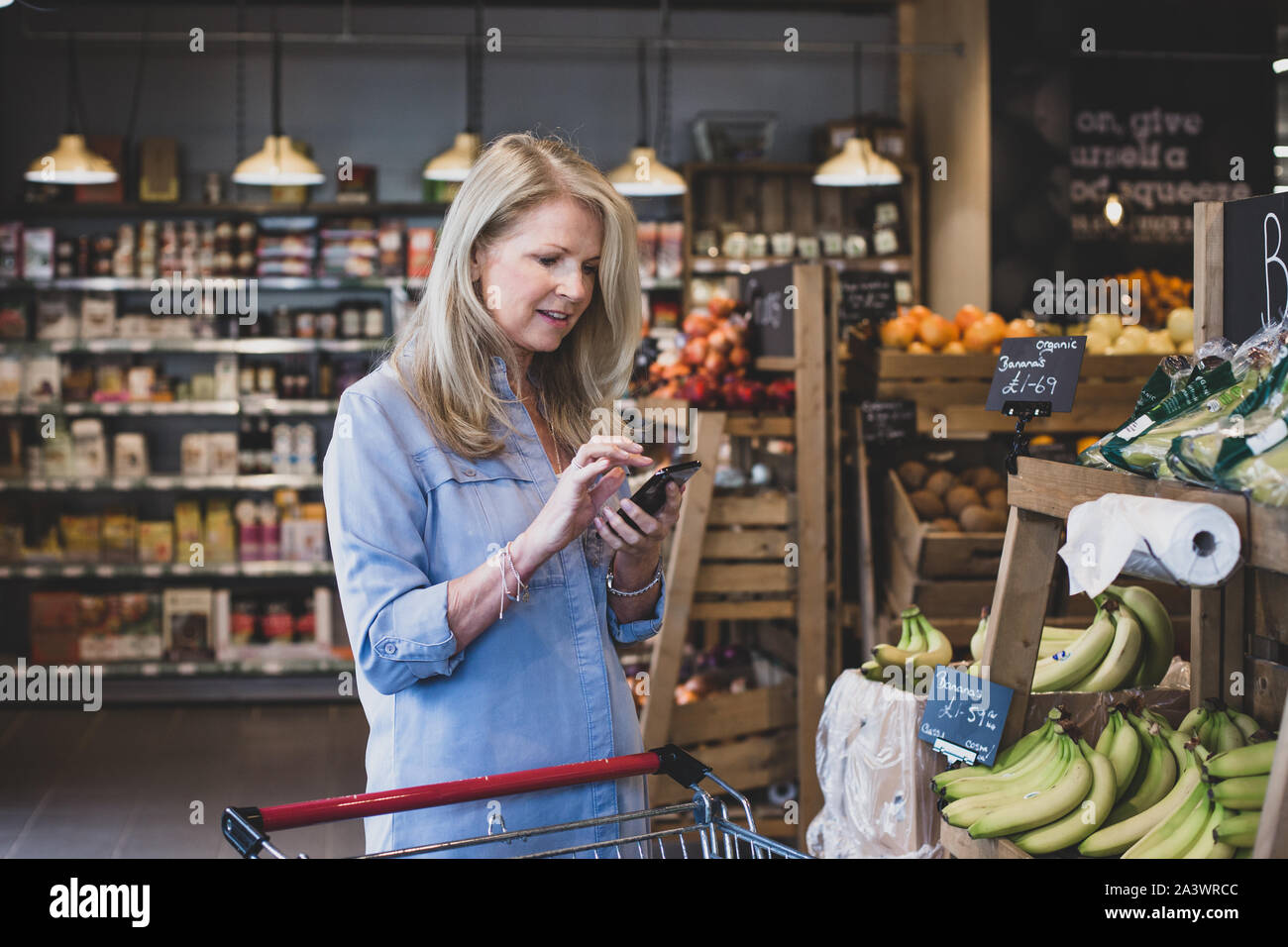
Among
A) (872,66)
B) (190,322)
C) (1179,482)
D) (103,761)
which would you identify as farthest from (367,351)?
(1179,482)

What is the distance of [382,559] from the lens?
1435 millimetres

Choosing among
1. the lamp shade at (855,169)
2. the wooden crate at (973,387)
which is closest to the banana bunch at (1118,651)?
the wooden crate at (973,387)

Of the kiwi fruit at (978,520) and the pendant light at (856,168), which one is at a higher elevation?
the pendant light at (856,168)

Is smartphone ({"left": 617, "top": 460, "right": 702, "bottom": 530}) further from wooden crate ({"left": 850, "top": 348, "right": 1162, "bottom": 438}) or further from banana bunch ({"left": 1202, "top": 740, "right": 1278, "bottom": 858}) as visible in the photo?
wooden crate ({"left": 850, "top": 348, "right": 1162, "bottom": 438})

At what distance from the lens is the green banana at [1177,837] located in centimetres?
139

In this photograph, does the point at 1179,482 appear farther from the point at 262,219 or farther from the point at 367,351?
the point at 262,219

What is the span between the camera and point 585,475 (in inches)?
53.9

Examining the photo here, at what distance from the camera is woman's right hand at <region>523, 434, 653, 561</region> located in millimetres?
1374

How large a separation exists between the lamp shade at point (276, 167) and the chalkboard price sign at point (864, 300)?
292cm

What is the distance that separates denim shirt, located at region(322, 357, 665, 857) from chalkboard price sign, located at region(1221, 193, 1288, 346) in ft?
3.55

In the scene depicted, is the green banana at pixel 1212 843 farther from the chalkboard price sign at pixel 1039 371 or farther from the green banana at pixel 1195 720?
the chalkboard price sign at pixel 1039 371

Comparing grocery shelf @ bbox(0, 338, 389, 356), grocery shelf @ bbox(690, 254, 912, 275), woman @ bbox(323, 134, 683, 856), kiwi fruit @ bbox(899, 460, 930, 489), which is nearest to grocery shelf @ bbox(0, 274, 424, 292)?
grocery shelf @ bbox(0, 338, 389, 356)
